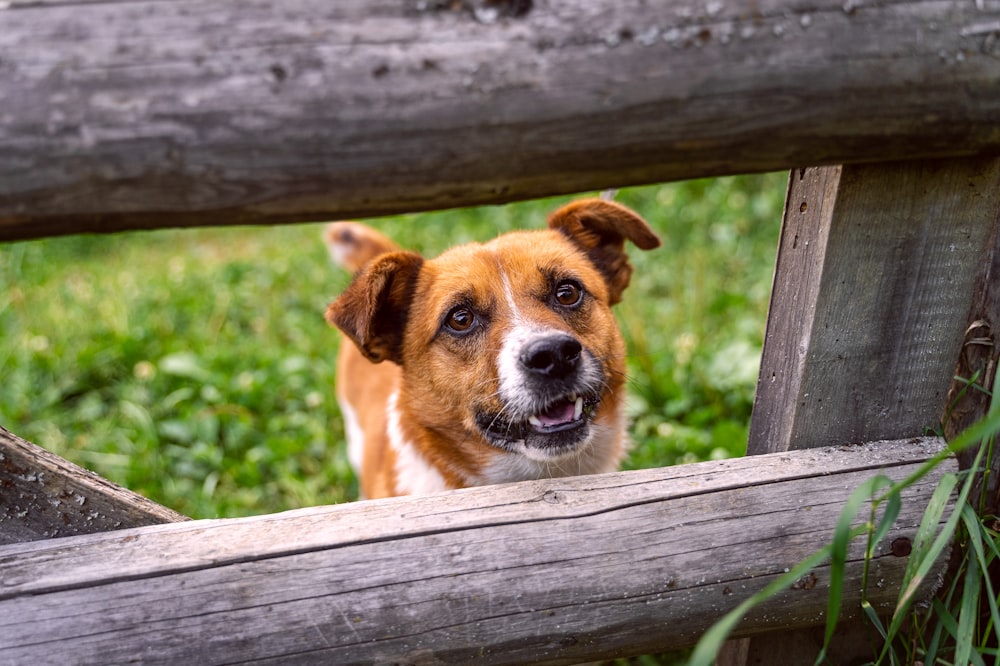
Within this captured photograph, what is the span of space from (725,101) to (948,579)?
142cm

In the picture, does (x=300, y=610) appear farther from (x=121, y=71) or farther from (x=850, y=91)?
(x=850, y=91)

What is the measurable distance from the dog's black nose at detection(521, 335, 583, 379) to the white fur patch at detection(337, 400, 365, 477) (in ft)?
4.87

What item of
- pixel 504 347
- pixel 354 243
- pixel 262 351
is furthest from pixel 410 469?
pixel 262 351

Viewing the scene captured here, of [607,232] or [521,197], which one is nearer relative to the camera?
[521,197]

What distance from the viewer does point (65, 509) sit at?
1.86 meters

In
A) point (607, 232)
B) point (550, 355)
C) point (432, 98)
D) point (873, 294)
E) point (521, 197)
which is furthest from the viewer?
point (607, 232)

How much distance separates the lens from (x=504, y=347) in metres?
2.50

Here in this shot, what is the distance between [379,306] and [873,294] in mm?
1544

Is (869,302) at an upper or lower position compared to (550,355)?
upper

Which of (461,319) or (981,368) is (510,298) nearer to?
(461,319)

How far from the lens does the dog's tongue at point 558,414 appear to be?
2.52m

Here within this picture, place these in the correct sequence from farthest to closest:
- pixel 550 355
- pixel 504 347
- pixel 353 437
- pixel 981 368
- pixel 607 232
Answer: pixel 353 437 < pixel 607 232 < pixel 504 347 < pixel 550 355 < pixel 981 368

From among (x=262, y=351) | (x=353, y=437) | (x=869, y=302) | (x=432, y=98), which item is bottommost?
(x=262, y=351)

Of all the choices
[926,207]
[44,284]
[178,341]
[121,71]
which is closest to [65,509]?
[121,71]
